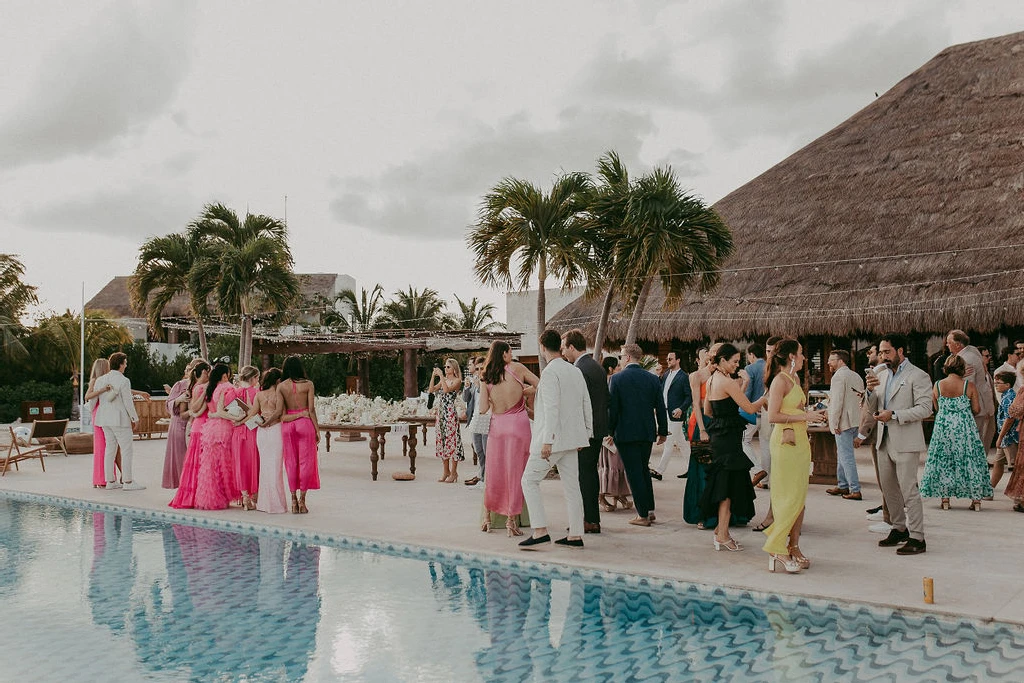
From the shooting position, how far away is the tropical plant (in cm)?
3909

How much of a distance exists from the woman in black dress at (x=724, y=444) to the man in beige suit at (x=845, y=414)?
2920mm

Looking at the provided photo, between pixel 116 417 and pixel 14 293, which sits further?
pixel 14 293

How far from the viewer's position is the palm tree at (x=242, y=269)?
24984 mm

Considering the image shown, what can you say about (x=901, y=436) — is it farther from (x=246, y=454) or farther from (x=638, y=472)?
(x=246, y=454)

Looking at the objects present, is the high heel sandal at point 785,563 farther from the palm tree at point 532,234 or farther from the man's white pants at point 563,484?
the palm tree at point 532,234

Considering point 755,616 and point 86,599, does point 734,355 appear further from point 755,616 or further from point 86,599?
point 86,599

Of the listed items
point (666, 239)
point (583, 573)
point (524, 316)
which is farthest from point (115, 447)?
point (524, 316)

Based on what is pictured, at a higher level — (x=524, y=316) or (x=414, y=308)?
(x=414, y=308)

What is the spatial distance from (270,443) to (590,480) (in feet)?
11.0

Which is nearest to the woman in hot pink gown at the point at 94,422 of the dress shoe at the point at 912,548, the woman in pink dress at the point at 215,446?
the woman in pink dress at the point at 215,446

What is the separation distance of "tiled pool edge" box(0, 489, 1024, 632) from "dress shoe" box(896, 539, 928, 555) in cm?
164

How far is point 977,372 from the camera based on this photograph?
970cm

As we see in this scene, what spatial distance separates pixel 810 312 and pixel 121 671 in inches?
570

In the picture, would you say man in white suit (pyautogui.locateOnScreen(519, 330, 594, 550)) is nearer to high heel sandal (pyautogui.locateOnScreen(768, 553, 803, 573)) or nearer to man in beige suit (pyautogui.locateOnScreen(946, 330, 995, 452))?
high heel sandal (pyautogui.locateOnScreen(768, 553, 803, 573))
